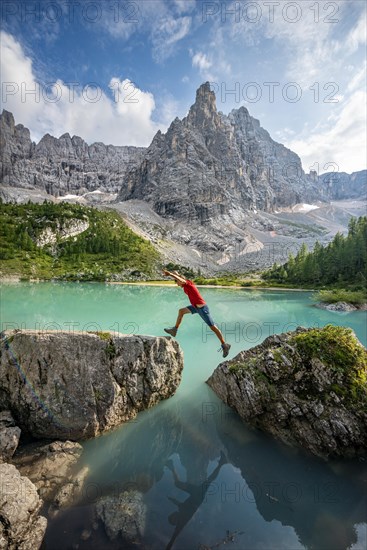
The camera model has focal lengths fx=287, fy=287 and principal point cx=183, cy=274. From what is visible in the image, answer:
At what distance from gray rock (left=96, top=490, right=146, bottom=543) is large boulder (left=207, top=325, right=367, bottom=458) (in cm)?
436

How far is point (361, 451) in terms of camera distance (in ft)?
24.9

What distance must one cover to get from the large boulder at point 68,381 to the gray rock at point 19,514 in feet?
7.46

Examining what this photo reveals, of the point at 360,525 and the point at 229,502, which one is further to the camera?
the point at 229,502

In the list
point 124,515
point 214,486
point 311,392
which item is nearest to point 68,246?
point 311,392

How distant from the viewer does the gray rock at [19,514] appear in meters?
5.21

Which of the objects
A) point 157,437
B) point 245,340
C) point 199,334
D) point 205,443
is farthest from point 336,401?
point 199,334

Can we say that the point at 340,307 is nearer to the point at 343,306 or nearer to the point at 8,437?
the point at 343,306

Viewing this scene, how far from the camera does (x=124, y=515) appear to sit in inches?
229

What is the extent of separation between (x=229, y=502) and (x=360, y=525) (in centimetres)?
259

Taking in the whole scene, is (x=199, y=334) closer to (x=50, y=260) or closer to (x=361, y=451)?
(x=361, y=451)

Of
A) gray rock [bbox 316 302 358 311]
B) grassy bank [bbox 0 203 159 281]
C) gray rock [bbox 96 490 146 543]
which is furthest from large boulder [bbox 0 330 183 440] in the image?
grassy bank [bbox 0 203 159 281]

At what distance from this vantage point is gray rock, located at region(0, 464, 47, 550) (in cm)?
521

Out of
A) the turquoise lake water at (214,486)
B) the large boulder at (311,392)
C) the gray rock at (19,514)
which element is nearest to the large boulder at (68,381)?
the turquoise lake water at (214,486)

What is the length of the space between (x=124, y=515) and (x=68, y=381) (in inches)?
165
